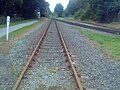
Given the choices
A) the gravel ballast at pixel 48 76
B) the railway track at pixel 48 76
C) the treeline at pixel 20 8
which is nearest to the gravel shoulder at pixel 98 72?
the railway track at pixel 48 76

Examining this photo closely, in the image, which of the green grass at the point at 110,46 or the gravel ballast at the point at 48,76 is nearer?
the gravel ballast at the point at 48,76

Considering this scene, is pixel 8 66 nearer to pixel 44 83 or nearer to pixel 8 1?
pixel 44 83

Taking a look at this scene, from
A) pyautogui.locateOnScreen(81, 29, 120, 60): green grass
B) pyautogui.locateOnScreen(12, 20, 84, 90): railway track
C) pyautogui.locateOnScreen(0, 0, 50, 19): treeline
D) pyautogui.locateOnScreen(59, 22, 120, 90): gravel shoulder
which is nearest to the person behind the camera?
pyautogui.locateOnScreen(12, 20, 84, 90): railway track

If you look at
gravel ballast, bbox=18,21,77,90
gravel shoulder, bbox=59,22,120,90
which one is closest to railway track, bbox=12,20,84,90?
gravel ballast, bbox=18,21,77,90

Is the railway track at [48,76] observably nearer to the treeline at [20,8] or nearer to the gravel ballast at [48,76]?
the gravel ballast at [48,76]

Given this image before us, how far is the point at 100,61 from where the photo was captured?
11742 mm

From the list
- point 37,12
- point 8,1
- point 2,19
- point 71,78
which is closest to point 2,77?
point 71,78

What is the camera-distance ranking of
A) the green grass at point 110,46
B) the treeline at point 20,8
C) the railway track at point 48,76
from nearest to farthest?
the railway track at point 48,76 → the green grass at point 110,46 → the treeline at point 20,8

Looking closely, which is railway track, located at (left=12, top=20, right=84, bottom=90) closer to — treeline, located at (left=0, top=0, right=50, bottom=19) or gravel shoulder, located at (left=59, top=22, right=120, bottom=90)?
gravel shoulder, located at (left=59, top=22, right=120, bottom=90)

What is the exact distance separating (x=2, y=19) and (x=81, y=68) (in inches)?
1577

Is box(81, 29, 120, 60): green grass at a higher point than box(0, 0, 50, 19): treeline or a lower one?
higher

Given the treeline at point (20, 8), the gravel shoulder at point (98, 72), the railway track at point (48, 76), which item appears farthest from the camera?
the treeline at point (20, 8)

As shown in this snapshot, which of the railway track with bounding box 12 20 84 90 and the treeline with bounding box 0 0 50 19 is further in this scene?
A: the treeline with bounding box 0 0 50 19

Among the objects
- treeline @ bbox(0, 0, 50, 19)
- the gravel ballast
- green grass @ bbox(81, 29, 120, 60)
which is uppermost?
the gravel ballast
